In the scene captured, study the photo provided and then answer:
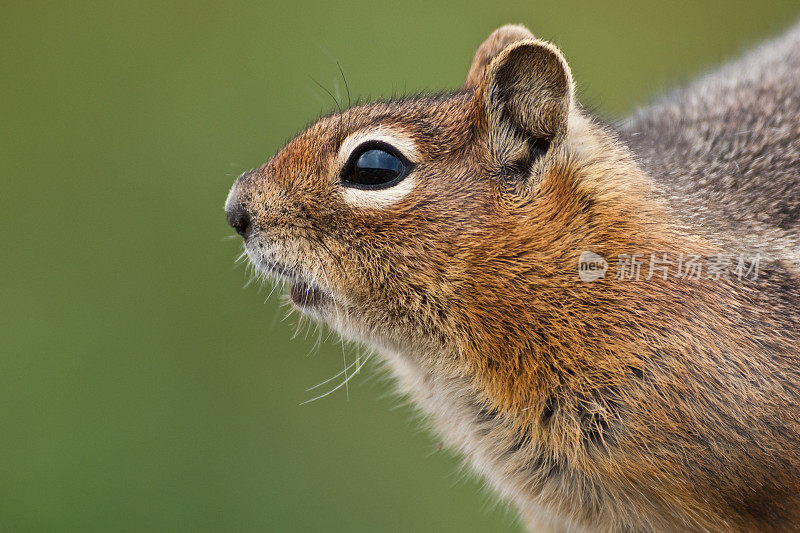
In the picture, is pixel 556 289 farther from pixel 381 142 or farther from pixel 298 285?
pixel 298 285

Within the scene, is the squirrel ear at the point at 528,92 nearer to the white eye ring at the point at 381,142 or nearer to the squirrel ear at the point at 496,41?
the white eye ring at the point at 381,142

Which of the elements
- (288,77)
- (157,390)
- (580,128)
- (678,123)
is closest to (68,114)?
(288,77)

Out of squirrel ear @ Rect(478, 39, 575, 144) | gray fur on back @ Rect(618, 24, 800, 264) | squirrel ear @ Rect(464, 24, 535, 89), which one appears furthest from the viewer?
squirrel ear @ Rect(464, 24, 535, 89)

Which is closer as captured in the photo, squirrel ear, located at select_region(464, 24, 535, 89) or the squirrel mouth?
the squirrel mouth

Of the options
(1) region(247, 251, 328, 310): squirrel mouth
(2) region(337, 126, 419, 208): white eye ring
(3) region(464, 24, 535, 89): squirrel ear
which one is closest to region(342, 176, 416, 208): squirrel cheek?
(2) region(337, 126, 419, 208): white eye ring

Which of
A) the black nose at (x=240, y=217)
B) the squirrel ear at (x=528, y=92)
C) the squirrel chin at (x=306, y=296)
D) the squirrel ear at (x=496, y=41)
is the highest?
the squirrel ear at (x=496, y=41)

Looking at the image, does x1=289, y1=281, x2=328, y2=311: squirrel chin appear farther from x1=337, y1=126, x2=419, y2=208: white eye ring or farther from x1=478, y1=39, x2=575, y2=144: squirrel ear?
x1=478, y1=39, x2=575, y2=144: squirrel ear

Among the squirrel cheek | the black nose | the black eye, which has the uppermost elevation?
the black eye

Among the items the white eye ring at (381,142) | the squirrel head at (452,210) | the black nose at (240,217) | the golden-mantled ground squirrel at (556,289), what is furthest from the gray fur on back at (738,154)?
the black nose at (240,217)
